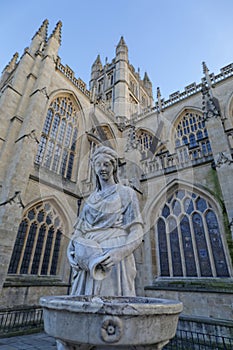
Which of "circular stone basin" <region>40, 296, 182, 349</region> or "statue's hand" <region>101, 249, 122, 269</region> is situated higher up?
"statue's hand" <region>101, 249, 122, 269</region>

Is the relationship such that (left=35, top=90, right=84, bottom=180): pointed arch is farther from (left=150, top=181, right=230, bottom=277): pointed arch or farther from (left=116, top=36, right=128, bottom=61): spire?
(left=116, top=36, right=128, bottom=61): spire

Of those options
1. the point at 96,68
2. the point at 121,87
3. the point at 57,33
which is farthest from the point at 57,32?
the point at 96,68

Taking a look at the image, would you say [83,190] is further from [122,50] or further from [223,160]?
[122,50]

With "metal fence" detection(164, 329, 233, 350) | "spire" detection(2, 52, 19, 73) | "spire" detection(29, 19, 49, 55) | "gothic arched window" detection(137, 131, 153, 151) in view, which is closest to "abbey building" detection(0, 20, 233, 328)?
"spire" detection(29, 19, 49, 55)

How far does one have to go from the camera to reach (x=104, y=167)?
8.04 feet

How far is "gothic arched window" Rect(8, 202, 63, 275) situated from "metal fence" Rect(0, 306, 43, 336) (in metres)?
1.55

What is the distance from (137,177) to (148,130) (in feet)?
26.0

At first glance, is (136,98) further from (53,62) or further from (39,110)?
(39,110)

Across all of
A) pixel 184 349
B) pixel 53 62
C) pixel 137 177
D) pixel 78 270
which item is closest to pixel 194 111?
pixel 137 177

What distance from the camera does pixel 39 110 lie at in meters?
9.95

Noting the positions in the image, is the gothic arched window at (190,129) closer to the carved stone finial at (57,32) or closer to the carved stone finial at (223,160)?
the carved stone finial at (223,160)

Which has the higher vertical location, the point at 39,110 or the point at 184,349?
the point at 39,110

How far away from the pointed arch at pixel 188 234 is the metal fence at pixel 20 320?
481 cm

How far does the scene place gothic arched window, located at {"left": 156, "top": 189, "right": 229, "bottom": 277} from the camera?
707cm
